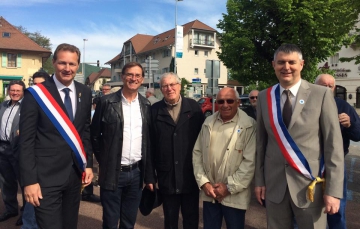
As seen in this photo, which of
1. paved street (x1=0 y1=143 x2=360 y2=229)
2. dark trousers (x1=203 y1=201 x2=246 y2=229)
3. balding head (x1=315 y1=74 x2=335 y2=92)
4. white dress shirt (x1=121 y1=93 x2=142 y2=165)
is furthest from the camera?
paved street (x1=0 y1=143 x2=360 y2=229)

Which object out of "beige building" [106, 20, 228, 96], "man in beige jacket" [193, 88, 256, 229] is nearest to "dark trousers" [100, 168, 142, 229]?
"man in beige jacket" [193, 88, 256, 229]

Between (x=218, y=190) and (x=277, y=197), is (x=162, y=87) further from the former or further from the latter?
(x=277, y=197)

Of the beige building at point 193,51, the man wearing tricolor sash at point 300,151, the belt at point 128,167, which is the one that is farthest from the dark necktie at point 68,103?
the beige building at point 193,51

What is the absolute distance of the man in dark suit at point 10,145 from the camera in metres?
4.30

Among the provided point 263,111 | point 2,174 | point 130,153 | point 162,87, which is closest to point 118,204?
point 130,153

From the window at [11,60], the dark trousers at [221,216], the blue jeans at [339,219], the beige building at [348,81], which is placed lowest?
the blue jeans at [339,219]

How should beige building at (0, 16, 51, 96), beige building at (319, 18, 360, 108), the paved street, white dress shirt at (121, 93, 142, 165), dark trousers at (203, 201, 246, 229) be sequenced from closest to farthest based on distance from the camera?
1. dark trousers at (203, 201, 246, 229)
2. white dress shirt at (121, 93, 142, 165)
3. the paved street
4. beige building at (319, 18, 360, 108)
5. beige building at (0, 16, 51, 96)

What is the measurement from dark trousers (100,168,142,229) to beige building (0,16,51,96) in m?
Result: 33.6

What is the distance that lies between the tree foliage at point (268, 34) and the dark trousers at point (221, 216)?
51.0ft

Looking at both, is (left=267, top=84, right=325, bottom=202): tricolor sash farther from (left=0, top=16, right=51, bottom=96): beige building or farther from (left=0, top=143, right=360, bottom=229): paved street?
(left=0, top=16, right=51, bottom=96): beige building

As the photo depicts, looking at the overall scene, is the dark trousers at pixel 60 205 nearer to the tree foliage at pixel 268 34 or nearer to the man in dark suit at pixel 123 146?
the man in dark suit at pixel 123 146

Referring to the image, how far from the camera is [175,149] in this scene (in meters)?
3.10

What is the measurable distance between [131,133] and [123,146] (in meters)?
0.16

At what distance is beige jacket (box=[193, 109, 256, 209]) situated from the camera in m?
2.77
